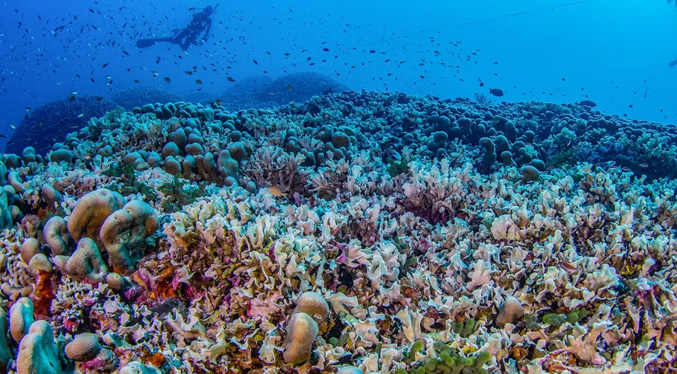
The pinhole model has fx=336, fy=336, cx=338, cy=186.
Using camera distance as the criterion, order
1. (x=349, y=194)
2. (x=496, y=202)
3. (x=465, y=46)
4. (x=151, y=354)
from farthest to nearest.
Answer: (x=465, y=46)
(x=349, y=194)
(x=496, y=202)
(x=151, y=354)

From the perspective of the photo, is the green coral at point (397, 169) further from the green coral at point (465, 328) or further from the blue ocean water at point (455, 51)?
the blue ocean water at point (455, 51)

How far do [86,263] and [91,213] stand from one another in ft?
1.47

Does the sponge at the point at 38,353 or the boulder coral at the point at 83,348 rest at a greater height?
the sponge at the point at 38,353

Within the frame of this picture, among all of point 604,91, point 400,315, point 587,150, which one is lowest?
point 604,91

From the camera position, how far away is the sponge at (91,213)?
2.90m

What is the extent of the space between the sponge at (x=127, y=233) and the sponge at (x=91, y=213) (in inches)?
7.1

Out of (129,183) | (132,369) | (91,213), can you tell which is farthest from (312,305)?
(129,183)

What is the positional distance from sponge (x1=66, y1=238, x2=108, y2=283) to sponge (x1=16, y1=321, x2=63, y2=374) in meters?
0.74

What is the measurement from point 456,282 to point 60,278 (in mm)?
3334

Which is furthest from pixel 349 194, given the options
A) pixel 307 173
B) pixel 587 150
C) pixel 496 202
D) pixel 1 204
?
pixel 587 150

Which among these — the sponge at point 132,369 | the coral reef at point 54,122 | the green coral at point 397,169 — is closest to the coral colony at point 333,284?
the sponge at point 132,369

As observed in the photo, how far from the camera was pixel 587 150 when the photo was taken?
8.96m

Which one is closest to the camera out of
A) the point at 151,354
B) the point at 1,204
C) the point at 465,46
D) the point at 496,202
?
the point at 151,354

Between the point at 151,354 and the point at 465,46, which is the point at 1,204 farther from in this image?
the point at 465,46
